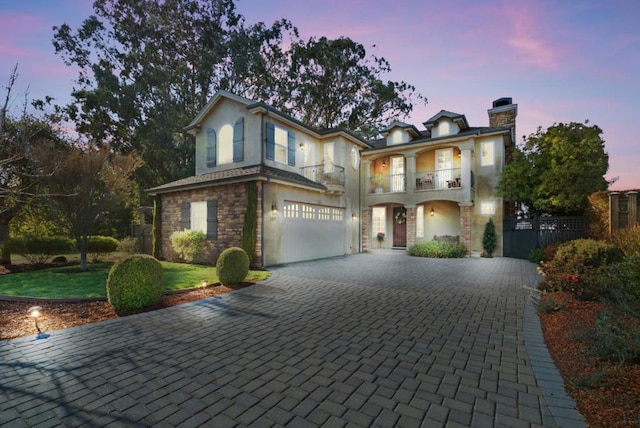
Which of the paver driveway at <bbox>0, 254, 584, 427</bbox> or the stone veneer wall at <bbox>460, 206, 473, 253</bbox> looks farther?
the stone veneer wall at <bbox>460, 206, 473, 253</bbox>

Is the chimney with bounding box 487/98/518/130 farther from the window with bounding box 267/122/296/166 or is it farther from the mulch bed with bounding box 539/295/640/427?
the mulch bed with bounding box 539/295/640/427

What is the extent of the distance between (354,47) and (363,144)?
41.5 feet

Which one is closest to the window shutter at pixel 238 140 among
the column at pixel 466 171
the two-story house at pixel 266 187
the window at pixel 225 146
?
the two-story house at pixel 266 187

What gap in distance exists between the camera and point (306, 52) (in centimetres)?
2458

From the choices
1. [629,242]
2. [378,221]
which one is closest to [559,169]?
[629,242]

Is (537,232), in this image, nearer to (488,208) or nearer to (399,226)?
(488,208)

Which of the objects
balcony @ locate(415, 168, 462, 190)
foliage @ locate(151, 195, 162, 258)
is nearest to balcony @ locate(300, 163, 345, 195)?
balcony @ locate(415, 168, 462, 190)

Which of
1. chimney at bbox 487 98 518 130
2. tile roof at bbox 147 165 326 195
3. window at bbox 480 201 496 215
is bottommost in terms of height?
window at bbox 480 201 496 215

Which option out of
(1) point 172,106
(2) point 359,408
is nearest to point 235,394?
(2) point 359,408

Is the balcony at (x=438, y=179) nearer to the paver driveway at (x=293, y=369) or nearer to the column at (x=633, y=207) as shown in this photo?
the column at (x=633, y=207)

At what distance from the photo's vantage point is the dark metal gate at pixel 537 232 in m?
13.0

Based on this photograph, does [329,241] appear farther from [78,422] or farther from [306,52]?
[306,52]

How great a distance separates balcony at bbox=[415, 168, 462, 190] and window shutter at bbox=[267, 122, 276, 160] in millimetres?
9265

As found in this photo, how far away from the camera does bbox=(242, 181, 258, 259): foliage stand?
10.9 m
